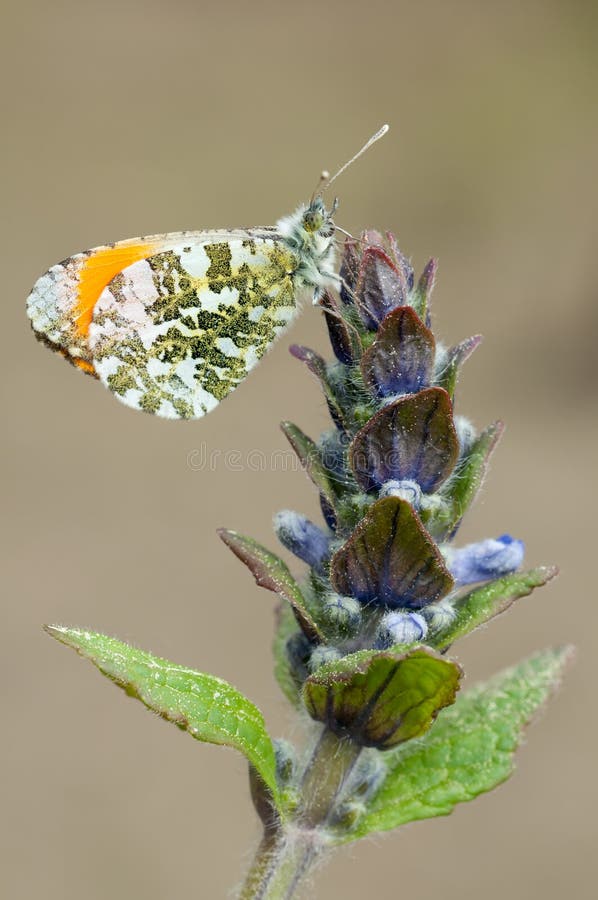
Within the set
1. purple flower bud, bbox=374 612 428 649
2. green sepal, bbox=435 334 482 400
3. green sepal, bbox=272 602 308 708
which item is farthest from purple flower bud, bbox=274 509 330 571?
green sepal, bbox=435 334 482 400

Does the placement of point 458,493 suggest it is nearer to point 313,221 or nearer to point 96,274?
point 313,221

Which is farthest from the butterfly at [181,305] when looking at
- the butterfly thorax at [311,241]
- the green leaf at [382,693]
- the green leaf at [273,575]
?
the green leaf at [382,693]

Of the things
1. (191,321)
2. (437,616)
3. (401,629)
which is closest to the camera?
(401,629)

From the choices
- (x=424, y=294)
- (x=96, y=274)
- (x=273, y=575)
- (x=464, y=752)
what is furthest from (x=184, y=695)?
(x=96, y=274)

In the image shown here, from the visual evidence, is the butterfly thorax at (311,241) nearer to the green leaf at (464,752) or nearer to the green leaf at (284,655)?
the green leaf at (284,655)

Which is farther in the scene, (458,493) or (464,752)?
(464,752)
